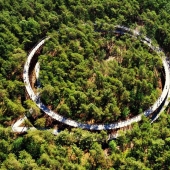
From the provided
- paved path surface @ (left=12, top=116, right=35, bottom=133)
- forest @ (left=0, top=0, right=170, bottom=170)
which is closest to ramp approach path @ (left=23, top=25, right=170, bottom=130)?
forest @ (left=0, top=0, right=170, bottom=170)

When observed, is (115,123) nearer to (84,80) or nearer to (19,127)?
(84,80)

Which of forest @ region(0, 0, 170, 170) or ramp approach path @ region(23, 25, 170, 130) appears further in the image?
ramp approach path @ region(23, 25, 170, 130)

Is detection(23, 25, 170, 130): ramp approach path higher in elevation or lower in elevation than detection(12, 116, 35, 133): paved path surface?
higher

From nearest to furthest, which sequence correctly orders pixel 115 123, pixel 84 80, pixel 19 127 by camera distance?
1. pixel 115 123
2. pixel 19 127
3. pixel 84 80

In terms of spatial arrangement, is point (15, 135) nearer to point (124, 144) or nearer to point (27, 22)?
Answer: point (124, 144)

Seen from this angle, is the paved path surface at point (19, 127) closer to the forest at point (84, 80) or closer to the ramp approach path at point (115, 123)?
the forest at point (84, 80)

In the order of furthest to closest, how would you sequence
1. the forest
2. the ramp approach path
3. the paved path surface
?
the paved path surface → the ramp approach path → the forest

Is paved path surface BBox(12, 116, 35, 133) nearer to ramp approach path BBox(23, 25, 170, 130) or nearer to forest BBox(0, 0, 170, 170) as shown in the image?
forest BBox(0, 0, 170, 170)

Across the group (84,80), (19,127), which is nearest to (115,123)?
(84,80)

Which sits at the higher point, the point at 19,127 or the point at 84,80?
the point at 84,80
